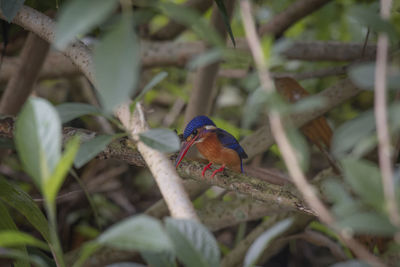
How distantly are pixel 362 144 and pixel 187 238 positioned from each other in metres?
0.33

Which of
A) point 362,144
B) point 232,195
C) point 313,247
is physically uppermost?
point 362,144

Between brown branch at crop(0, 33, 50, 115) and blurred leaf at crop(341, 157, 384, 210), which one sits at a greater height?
brown branch at crop(0, 33, 50, 115)

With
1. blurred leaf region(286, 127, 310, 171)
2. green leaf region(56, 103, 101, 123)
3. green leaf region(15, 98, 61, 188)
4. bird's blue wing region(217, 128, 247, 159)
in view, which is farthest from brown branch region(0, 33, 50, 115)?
blurred leaf region(286, 127, 310, 171)

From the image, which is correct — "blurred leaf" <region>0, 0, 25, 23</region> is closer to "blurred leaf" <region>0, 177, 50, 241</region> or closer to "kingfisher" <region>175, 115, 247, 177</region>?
"blurred leaf" <region>0, 177, 50, 241</region>

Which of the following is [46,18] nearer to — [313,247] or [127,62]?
[127,62]

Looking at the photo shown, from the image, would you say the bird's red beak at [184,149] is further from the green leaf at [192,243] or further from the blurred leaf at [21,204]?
the green leaf at [192,243]

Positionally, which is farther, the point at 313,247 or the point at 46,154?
the point at 313,247

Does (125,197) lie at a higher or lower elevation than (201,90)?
lower

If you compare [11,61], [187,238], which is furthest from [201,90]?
[187,238]

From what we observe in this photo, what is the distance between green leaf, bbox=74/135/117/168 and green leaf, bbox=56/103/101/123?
6cm

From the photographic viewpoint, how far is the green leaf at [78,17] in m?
0.56

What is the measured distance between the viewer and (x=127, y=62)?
1.91ft

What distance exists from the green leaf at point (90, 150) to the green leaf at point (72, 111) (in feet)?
0.20

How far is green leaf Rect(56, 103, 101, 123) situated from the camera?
2.83 feet
